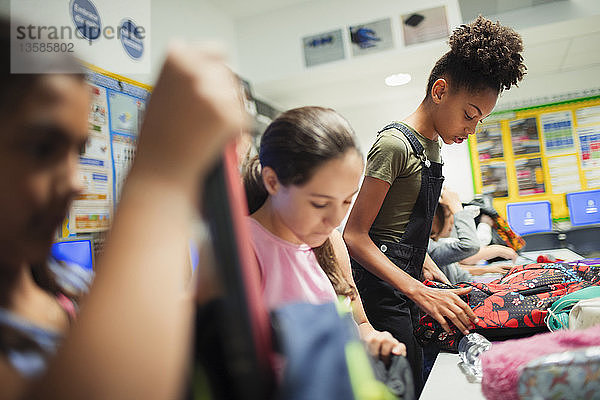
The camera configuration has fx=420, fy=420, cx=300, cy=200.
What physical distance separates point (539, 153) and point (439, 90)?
87.8 inches

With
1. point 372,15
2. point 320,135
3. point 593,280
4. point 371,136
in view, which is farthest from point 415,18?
point 320,135

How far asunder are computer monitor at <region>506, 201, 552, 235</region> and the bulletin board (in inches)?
2.3

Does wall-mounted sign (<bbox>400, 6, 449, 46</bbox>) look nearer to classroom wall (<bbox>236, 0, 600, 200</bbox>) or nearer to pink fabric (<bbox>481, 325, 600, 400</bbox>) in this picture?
classroom wall (<bbox>236, 0, 600, 200</bbox>)

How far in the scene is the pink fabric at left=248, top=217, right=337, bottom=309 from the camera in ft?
1.41

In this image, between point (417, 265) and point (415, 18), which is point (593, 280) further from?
point (415, 18)

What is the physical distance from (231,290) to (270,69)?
7.79ft

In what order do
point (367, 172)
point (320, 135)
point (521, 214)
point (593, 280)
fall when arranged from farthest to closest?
point (521, 214), point (593, 280), point (367, 172), point (320, 135)

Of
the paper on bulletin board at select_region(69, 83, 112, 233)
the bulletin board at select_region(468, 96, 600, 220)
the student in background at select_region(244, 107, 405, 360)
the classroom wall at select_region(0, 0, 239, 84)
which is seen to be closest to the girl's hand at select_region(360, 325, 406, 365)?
the student in background at select_region(244, 107, 405, 360)

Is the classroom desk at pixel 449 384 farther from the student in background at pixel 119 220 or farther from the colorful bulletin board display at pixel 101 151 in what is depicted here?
the colorful bulletin board display at pixel 101 151

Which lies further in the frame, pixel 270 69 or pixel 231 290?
pixel 270 69

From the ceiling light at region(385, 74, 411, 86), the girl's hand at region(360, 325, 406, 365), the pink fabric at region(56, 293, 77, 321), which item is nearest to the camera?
the pink fabric at region(56, 293, 77, 321)

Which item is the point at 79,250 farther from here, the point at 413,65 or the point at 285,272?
the point at 413,65

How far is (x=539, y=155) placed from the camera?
2783 millimetres

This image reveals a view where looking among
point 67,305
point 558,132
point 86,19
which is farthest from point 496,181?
point 67,305
